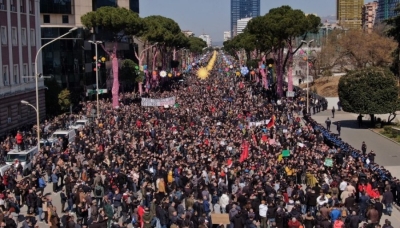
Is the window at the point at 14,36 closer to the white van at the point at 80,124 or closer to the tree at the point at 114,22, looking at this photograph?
the white van at the point at 80,124

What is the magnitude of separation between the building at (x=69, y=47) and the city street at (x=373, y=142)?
28733 mm

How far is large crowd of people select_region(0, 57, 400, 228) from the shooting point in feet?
62.7

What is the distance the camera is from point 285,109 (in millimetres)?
52406

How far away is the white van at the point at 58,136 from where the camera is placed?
36.6 m

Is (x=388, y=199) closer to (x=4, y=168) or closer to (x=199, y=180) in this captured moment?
(x=199, y=180)

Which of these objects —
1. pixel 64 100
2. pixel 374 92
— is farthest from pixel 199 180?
pixel 64 100

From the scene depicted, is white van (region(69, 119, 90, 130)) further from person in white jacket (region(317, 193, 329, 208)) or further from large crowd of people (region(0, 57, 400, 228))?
person in white jacket (region(317, 193, 329, 208))

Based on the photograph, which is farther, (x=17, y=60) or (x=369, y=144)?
(x=17, y=60)

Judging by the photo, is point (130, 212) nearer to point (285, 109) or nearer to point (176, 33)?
point (285, 109)

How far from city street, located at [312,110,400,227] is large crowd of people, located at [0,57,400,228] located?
2551mm

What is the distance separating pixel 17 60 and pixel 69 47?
2271 centimetres

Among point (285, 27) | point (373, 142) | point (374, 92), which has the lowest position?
point (373, 142)

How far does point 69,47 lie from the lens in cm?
6931

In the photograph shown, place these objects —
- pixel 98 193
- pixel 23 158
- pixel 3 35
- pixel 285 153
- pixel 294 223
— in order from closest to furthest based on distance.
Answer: pixel 294 223 < pixel 98 193 < pixel 285 153 < pixel 23 158 < pixel 3 35
